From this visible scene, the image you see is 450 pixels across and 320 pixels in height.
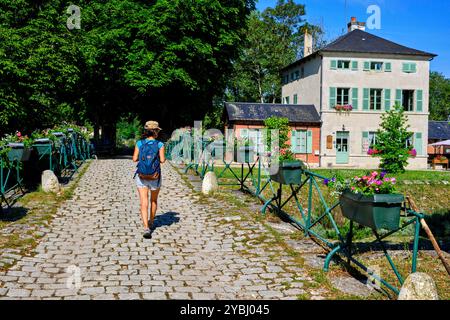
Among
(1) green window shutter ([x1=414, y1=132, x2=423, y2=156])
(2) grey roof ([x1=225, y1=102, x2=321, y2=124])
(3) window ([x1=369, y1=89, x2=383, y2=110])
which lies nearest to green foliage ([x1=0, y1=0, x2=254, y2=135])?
(2) grey roof ([x1=225, y1=102, x2=321, y2=124])

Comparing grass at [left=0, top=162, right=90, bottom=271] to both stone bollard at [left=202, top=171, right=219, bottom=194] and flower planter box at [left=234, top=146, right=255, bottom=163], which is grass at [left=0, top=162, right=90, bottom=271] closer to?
stone bollard at [left=202, top=171, right=219, bottom=194]

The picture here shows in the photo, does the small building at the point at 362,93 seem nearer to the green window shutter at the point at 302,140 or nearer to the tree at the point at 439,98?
the green window shutter at the point at 302,140

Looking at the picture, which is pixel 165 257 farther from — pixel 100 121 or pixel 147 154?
pixel 100 121

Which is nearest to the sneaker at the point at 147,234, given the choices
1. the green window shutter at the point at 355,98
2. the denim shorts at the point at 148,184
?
the denim shorts at the point at 148,184

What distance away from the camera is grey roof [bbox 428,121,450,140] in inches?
1608

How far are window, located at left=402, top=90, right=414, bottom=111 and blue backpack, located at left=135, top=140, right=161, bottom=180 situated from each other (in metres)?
29.9

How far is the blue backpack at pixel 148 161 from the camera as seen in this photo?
712cm

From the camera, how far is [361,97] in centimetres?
3284

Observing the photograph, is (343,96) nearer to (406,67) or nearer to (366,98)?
(366,98)

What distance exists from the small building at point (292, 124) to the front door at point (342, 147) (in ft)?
4.48

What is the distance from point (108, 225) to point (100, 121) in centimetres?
2215

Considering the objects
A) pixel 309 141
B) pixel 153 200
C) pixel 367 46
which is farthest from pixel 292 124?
pixel 153 200

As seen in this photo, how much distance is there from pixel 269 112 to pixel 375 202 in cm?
2842
